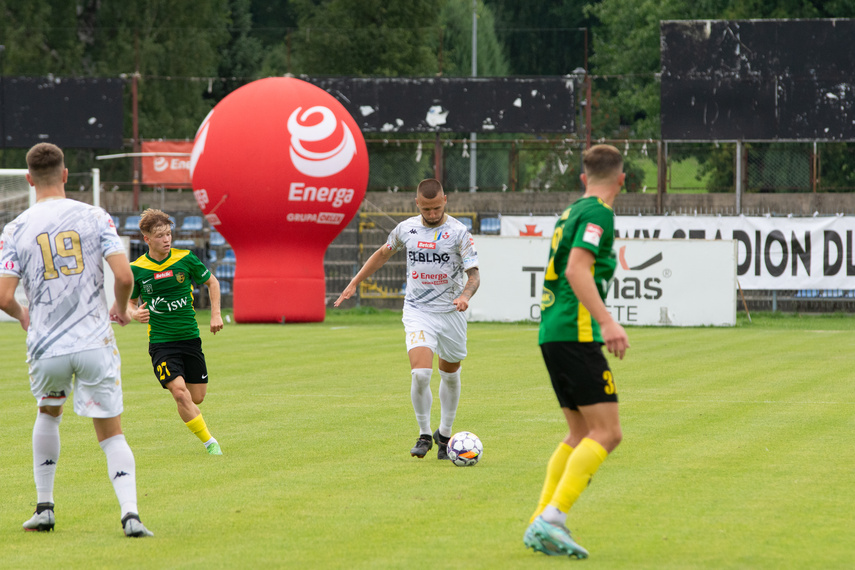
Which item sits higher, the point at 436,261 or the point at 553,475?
the point at 436,261

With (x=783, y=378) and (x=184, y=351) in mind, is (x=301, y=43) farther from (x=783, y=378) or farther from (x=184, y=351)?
(x=184, y=351)

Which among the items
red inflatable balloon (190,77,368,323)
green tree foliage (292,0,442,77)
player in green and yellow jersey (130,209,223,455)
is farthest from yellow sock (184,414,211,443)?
green tree foliage (292,0,442,77)

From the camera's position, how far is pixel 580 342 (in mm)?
6281

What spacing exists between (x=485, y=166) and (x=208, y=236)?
12330 millimetres

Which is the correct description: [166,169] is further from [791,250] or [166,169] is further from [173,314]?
[173,314]

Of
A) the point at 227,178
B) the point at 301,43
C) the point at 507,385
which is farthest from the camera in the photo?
the point at 301,43

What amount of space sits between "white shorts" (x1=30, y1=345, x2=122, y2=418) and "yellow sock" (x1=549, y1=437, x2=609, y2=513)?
246cm

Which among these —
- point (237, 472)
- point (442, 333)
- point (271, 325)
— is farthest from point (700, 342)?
point (237, 472)

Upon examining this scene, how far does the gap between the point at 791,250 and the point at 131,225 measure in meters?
18.9

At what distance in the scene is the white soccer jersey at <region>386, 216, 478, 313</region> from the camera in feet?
32.7

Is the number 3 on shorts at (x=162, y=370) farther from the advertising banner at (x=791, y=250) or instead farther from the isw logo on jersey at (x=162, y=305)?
the advertising banner at (x=791, y=250)

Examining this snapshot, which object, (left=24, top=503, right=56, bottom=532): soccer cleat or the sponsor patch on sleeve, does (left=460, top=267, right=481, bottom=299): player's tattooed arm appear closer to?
the sponsor patch on sleeve

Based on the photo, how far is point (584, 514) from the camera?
24.1 feet

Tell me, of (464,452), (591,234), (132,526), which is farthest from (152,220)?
(591,234)
